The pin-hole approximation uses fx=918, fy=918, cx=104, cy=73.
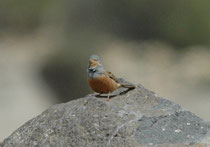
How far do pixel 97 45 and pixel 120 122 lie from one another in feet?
49.6

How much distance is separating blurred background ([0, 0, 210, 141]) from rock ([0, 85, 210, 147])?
992cm

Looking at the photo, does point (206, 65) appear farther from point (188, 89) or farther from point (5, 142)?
point (5, 142)

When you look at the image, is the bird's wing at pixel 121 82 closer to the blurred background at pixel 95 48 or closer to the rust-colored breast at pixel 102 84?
the rust-colored breast at pixel 102 84

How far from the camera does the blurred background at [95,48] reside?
20500 millimetres

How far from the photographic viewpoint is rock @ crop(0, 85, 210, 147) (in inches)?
308

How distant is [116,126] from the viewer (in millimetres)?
7941

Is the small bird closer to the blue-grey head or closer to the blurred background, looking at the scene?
the blue-grey head

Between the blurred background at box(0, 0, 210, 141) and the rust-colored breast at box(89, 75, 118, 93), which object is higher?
the rust-colored breast at box(89, 75, 118, 93)

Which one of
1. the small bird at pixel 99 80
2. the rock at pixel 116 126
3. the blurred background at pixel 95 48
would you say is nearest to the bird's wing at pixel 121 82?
the small bird at pixel 99 80

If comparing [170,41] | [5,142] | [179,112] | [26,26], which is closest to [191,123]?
[179,112]

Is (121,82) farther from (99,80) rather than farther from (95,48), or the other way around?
(95,48)

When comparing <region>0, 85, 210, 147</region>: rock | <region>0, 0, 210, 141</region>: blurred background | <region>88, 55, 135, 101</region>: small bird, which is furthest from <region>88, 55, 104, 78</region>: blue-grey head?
<region>0, 0, 210, 141</region>: blurred background

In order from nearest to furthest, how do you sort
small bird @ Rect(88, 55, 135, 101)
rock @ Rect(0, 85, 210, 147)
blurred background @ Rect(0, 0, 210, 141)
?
rock @ Rect(0, 85, 210, 147)
small bird @ Rect(88, 55, 135, 101)
blurred background @ Rect(0, 0, 210, 141)

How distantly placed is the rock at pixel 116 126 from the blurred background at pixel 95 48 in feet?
32.6
